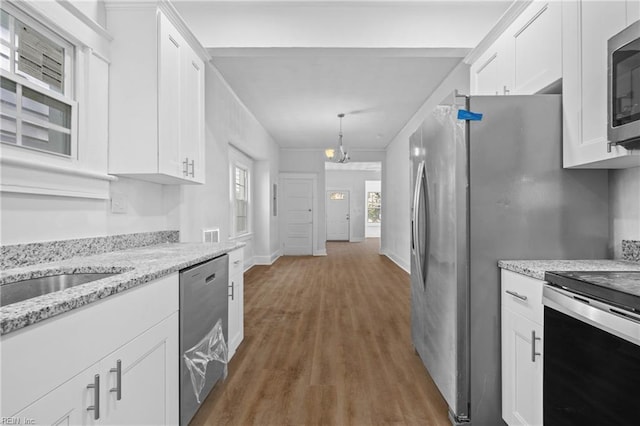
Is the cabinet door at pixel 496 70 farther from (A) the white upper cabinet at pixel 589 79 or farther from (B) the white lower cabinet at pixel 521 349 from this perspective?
(B) the white lower cabinet at pixel 521 349

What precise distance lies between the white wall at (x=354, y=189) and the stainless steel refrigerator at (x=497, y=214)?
1151 cm

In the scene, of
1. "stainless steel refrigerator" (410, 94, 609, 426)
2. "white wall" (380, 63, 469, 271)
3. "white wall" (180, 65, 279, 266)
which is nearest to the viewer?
"stainless steel refrigerator" (410, 94, 609, 426)

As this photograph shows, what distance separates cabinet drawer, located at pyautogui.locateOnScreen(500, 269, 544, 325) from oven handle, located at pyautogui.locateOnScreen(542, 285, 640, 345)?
80 mm

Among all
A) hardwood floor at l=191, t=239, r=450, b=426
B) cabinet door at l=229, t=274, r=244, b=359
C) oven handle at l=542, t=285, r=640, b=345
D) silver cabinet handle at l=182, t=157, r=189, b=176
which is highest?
silver cabinet handle at l=182, t=157, r=189, b=176

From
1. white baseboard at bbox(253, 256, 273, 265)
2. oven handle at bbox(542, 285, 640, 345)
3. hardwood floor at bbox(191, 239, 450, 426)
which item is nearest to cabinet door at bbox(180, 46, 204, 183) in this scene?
hardwood floor at bbox(191, 239, 450, 426)

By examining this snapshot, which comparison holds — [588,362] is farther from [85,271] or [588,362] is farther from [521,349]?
[85,271]

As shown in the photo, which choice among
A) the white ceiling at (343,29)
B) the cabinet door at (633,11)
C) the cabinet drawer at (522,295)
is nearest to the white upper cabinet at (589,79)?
the cabinet door at (633,11)

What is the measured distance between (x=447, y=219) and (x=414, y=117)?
435cm

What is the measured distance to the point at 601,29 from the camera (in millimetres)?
1456

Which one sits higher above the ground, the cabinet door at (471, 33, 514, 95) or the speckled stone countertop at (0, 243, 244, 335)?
the cabinet door at (471, 33, 514, 95)

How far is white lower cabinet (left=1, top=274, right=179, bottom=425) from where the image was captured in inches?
28.8

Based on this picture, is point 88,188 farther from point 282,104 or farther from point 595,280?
point 282,104

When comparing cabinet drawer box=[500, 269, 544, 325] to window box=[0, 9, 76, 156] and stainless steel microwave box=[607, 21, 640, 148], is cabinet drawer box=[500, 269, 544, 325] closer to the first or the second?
stainless steel microwave box=[607, 21, 640, 148]

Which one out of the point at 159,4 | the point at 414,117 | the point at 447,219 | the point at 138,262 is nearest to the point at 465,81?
the point at 414,117
